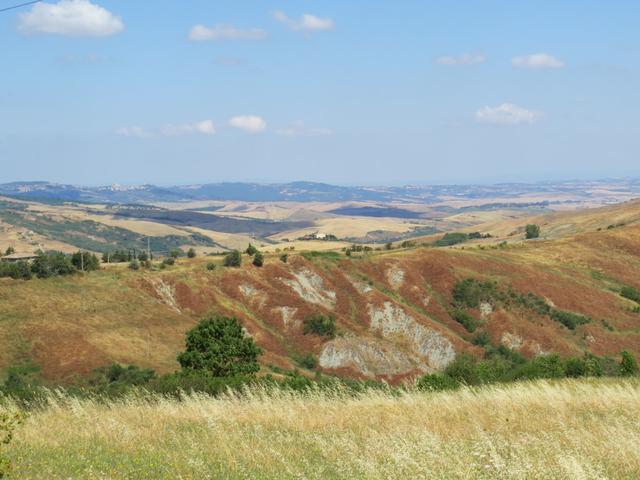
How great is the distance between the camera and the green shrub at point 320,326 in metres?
82.2

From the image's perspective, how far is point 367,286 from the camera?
97.0 m

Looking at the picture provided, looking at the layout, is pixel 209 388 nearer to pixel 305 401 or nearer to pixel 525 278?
pixel 305 401

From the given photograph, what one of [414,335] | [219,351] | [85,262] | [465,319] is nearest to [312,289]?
[414,335]

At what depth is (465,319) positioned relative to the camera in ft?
313

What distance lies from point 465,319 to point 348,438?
86.2 meters

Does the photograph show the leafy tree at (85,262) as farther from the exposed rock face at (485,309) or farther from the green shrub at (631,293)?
the green shrub at (631,293)

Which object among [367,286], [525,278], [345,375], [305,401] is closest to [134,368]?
[345,375]

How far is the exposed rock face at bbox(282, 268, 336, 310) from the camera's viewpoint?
91.5 m

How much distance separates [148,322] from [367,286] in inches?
1487

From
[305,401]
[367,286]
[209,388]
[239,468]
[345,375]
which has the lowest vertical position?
[345,375]

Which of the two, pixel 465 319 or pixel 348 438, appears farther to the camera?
pixel 465 319

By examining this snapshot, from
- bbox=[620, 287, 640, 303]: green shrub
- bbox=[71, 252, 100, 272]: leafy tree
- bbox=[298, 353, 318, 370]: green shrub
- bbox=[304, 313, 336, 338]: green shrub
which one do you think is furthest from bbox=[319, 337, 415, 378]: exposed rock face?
bbox=[620, 287, 640, 303]: green shrub

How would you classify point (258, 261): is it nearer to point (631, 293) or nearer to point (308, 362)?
point (308, 362)

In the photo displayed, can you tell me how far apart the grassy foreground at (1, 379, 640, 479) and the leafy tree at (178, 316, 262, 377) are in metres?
32.3
